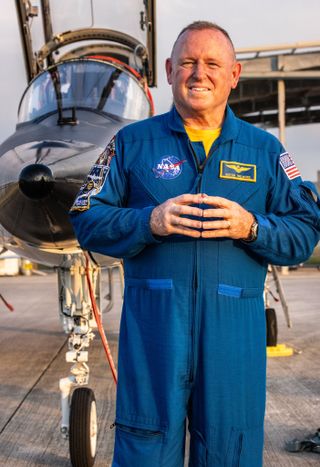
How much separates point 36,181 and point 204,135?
5.10 ft

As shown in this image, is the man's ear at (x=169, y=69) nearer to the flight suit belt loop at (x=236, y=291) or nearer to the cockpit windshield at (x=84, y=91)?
the flight suit belt loop at (x=236, y=291)

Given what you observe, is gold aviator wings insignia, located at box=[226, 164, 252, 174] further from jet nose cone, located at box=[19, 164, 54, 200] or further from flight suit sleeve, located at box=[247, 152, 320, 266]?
jet nose cone, located at box=[19, 164, 54, 200]

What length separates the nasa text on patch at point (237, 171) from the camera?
2391 mm

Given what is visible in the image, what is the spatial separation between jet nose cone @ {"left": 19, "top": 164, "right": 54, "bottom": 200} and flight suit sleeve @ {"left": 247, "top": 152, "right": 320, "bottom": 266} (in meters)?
1.70

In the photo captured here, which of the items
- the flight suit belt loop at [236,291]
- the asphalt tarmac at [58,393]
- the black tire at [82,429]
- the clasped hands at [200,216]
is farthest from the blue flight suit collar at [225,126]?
the asphalt tarmac at [58,393]

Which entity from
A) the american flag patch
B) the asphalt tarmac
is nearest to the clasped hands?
the american flag patch

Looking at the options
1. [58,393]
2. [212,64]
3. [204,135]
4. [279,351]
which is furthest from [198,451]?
[279,351]

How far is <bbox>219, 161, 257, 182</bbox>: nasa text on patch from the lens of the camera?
7.84ft

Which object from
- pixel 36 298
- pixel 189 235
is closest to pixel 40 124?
pixel 189 235

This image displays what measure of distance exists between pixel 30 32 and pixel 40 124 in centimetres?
233

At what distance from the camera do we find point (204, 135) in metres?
2.52

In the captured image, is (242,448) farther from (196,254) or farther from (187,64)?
(187,64)

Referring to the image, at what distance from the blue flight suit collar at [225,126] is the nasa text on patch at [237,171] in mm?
106

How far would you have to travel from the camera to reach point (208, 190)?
2.38 metres
